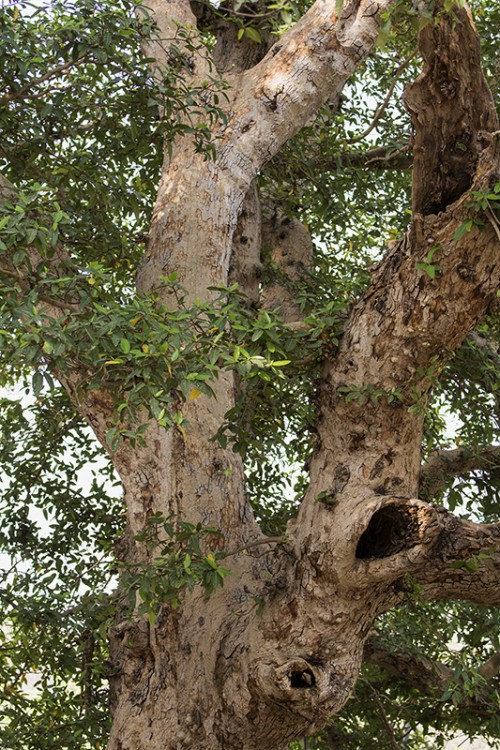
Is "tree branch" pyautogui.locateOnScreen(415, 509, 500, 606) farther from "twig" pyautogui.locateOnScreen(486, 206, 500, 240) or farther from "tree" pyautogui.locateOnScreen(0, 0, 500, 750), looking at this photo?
A: "twig" pyautogui.locateOnScreen(486, 206, 500, 240)

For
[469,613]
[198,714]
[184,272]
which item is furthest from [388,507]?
[469,613]

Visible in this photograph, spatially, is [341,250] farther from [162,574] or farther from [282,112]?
[162,574]

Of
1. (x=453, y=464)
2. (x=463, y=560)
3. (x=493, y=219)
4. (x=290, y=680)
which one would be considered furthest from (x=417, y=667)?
(x=493, y=219)

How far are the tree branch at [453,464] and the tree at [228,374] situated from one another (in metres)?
0.02

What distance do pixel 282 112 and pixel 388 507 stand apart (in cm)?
260

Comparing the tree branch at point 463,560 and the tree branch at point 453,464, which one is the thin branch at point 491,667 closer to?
the tree branch at point 453,464

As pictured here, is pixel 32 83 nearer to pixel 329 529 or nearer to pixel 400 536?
Result: pixel 329 529

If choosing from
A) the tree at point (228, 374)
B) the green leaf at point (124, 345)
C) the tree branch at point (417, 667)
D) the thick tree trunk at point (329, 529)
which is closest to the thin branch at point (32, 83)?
the tree at point (228, 374)

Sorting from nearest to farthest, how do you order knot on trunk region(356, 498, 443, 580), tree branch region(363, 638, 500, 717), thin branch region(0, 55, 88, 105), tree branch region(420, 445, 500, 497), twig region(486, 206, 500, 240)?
twig region(486, 206, 500, 240) < knot on trunk region(356, 498, 443, 580) < thin branch region(0, 55, 88, 105) < tree branch region(420, 445, 500, 497) < tree branch region(363, 638, 500, 717)

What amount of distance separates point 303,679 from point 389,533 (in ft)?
2.34

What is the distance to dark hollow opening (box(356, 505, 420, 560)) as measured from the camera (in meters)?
4.04

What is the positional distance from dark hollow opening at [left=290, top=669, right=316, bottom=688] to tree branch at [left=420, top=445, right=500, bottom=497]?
2.15 metres

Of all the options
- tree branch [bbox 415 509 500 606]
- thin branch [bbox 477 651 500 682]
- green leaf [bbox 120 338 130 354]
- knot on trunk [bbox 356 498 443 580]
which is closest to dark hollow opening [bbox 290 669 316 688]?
knot on trunk [bbox 356 498 443 580]

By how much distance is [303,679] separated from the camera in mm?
4145
